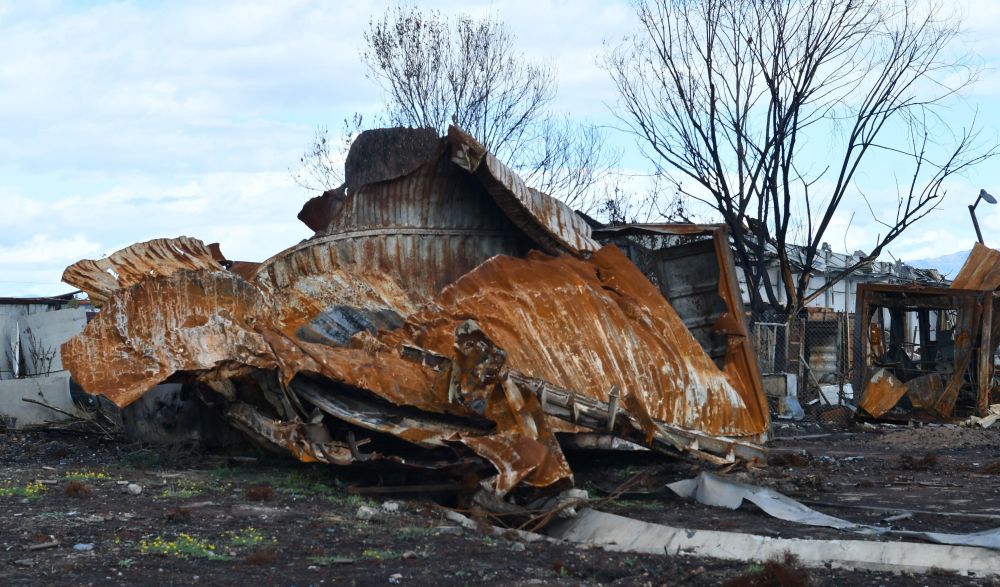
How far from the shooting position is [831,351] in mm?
26734

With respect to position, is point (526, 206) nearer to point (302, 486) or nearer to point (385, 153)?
point (385, 153)

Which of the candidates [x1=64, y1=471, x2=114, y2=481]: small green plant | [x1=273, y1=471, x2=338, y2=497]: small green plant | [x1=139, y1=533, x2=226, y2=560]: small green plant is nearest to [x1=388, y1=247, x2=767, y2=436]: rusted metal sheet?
[x1=273, y1=471, x2=338, y2=497]: small green plant

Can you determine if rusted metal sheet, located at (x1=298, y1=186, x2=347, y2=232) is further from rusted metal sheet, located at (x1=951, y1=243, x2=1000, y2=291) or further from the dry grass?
rusted metal sheet, located at (x1=951, y1=243, x2=1000, y2=291)

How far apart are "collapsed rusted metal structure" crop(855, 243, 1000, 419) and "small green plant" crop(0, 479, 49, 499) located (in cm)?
1247

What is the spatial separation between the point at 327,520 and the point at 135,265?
172 inches

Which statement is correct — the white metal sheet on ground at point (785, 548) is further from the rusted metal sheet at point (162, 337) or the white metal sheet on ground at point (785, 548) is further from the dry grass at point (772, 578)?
the rusted metal sheet at point (162, 337)

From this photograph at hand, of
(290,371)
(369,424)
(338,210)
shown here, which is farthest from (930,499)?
(338,210)

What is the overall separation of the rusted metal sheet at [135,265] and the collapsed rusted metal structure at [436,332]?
2 centimetres

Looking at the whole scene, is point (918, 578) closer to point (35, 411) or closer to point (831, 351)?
point (35, 411)

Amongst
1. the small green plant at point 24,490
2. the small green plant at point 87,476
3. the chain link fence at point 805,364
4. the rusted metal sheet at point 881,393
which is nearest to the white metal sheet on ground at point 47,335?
the small green plant at point 87,476

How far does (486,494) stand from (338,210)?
173 inches

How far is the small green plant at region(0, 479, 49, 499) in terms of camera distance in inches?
287

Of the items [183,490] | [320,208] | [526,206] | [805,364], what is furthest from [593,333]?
[805,364]

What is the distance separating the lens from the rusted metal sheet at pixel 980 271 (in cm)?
1831
